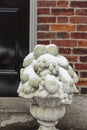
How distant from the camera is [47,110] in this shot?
13.0ft

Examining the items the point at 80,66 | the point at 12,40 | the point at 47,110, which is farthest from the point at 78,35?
the point at 47,110

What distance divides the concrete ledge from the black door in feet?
0.83

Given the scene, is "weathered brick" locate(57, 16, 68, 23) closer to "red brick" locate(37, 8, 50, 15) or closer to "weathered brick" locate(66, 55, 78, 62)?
"red brick" locate(37, 8, 50, 15)

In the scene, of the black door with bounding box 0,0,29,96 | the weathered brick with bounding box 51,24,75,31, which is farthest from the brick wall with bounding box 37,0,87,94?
Answer: the black door with bounding box 0,0,29,96

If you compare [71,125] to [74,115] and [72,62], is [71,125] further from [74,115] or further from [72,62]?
[72,62]

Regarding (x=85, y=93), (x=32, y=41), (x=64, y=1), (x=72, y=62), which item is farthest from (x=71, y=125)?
(x=64, y=1)

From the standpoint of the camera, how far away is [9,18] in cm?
498

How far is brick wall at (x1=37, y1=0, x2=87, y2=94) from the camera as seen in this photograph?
484 cm

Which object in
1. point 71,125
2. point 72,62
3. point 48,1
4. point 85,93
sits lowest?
point 71,125

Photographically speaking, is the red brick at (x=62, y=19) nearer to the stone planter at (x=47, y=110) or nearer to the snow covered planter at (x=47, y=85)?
the snow covered planter at (x=47, y=85)

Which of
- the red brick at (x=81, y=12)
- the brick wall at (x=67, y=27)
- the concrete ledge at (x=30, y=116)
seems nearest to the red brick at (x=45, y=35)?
the brick wall at (x=67, y=27)

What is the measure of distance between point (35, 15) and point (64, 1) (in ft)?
1.28

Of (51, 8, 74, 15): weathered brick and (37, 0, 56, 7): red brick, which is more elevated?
(37, 0, 56, 7): red brick

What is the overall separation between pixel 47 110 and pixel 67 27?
1315 mm
